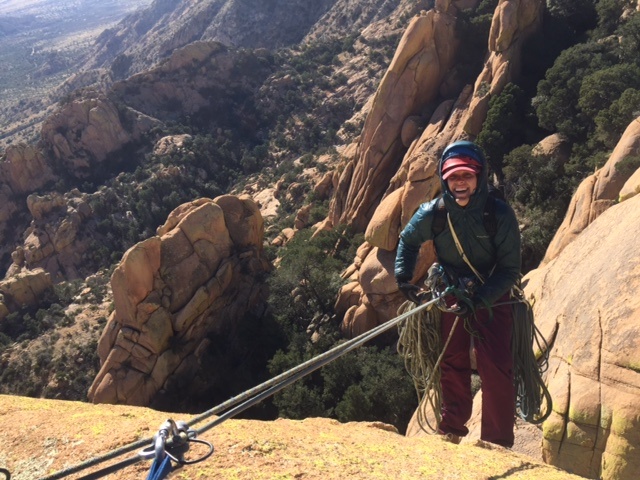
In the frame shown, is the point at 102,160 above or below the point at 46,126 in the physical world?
below

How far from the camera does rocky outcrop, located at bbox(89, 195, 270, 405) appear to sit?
21047 millimetres

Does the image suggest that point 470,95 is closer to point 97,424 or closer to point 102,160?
point 97,424

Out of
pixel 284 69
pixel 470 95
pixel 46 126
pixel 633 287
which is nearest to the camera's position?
pixel 633 287

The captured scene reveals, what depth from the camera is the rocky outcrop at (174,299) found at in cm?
2105

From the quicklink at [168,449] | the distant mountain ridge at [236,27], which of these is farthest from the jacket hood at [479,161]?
the distant mountain ridge at [236,27]

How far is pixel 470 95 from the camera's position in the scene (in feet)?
81.2

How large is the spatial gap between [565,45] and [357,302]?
1938 cm

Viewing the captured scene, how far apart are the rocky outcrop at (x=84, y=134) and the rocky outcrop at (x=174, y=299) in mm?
36569

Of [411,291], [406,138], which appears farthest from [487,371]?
[406,138]

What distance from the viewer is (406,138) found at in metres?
25.7

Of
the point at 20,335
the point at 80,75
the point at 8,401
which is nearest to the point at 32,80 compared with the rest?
the point at 80,75

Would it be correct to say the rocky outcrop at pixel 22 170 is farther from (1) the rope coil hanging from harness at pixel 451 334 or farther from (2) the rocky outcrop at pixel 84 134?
(1) the rope coil hanging from harness at pixel 451 334

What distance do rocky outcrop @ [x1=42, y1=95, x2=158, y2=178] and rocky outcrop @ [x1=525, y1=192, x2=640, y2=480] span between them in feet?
188

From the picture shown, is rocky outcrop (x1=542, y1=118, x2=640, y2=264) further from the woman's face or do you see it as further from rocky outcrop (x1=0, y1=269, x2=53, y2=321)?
rocky outcrop (x1=0, y1=269, x2=53, y2=321)
